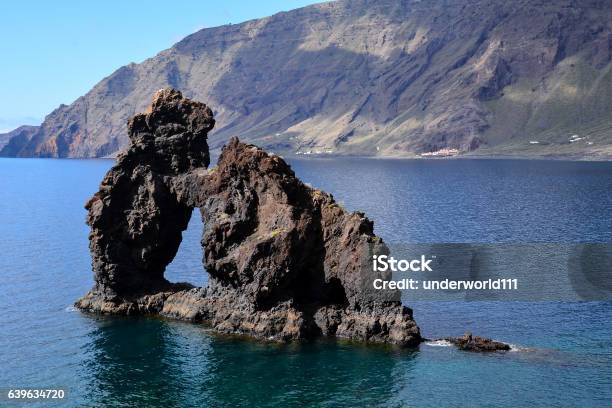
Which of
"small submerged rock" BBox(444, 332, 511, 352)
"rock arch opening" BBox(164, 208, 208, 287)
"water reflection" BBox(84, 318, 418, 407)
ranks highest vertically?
"rock arch opening" BBox(164, 208, 208, 287)

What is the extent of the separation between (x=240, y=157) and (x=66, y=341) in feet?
79.1

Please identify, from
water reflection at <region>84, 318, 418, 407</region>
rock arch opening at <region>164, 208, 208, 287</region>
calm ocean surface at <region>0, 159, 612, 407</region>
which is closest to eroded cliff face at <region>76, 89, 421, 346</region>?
calm ocean surface at <region>0, 159, 612, 407</region>

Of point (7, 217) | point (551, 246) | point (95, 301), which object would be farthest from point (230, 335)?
point (7, 217)

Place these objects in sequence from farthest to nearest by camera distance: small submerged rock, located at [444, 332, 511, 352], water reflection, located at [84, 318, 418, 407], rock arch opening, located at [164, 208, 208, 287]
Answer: rock arch opening, located at [164, 208, 208, 287] → small submerged rock, located at [444, 332, 511, 352] → water reflection, located at [84, 318, 418, 407]

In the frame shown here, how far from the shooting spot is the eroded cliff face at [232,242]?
69250mm

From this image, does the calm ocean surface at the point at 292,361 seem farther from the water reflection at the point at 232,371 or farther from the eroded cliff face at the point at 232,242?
the eroded cliff face at the point at 232,242

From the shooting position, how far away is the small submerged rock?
64688 mm

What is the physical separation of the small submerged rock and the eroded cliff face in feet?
13.1

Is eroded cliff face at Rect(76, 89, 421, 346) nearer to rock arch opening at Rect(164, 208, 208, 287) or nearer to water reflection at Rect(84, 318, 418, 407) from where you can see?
water reflection at Rect(84, 318, 418, 407)

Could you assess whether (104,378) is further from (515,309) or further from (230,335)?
(515,309)

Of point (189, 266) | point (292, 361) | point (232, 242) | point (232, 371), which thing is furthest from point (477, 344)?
point (189, 266)

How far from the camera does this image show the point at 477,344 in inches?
2564

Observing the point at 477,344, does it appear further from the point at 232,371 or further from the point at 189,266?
the point at 189,266

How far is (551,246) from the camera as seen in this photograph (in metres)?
111
